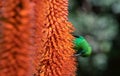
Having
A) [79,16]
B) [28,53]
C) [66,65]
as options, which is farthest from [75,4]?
[28,53]

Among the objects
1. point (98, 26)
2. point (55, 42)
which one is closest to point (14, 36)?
point (55, 42)

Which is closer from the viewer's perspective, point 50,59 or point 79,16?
point 50,59

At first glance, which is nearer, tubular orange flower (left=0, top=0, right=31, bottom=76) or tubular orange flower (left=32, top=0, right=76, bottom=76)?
tubular orange flower (left=0, top=0, right=31, bottom=76)

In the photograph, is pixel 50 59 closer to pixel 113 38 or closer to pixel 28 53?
pixel 28 53

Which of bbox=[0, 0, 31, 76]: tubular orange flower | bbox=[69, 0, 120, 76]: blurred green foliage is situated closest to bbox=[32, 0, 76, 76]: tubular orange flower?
bbox=[0, 0, 31, 76]: tubular orange flower

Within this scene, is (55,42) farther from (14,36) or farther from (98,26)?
(98,26)

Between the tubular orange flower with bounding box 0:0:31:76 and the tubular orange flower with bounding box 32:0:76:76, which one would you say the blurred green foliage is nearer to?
the tubular orange flower with bounding box 32:0:76:76
